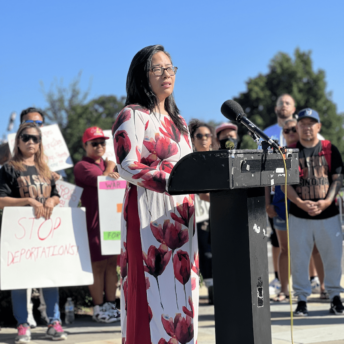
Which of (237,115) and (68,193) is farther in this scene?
(68,193)

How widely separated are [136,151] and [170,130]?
0.27m

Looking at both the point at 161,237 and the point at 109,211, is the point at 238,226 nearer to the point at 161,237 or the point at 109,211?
the point at 161,237

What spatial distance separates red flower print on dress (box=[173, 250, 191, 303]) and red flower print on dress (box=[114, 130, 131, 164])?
1.85ft

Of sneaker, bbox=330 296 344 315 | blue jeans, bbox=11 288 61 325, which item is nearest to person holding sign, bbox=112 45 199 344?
blue jeans, bbox=11 288 61 325

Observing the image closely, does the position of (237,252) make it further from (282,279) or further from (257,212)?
(282,279)

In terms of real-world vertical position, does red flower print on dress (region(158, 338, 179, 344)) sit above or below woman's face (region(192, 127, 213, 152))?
below

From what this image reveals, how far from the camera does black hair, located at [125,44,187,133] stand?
9.22 ft

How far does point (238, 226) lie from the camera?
2.35 meters

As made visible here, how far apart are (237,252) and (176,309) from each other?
1.59ft

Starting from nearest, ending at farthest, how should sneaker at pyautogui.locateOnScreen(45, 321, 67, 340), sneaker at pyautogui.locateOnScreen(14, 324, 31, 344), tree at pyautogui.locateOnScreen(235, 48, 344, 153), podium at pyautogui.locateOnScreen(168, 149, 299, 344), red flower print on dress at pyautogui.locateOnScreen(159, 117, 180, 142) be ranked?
podium at pyautogui.locateOnScreen(168, 149, 299, 344)
red flower print on dress at pyautogui.locateOnScreen(159, 117, 180, 142)
sneaker at pyautogui.locateOnScreen(14, 324, 31, 344)
sneaker at pyautogui.locateOnScreen(45, 321, 67, 340)
tree at pyautogui.locateOnScreen(235, 48, 344, 153)

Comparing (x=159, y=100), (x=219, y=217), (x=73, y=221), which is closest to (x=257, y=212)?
(x=219, y=217)

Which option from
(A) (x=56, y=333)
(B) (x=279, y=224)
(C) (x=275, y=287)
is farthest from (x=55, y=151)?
(C) (x=275, y=287)

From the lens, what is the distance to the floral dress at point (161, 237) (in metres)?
2.57

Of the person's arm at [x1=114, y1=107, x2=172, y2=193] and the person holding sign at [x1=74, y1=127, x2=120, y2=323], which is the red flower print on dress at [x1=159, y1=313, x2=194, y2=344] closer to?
the person's arm at [x1=114, y1=107, x2=172, y2=193]
